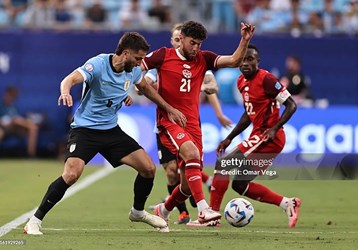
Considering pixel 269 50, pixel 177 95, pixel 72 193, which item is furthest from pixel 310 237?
pixel 269 50

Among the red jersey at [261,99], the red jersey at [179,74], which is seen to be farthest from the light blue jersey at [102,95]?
the red jersey at [261,99]

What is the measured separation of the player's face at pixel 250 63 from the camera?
1155cm

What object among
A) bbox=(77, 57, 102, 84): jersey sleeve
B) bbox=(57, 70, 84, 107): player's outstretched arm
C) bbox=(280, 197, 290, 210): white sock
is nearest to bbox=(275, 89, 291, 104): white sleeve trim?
bbox=(280, 197, 290, 210): white sock

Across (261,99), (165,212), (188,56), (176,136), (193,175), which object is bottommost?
(165,212)

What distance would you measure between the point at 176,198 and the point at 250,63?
6.33ft

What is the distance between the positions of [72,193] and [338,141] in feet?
24.7

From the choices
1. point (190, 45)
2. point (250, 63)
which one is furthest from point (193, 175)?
point (250, 63)

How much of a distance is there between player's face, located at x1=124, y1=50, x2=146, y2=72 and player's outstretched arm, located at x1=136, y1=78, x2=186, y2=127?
0.49 metres

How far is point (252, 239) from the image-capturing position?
973 centimetres

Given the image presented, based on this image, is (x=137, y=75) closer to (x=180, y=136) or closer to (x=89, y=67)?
(x=89, y=67)

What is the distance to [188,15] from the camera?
24797 millimetres

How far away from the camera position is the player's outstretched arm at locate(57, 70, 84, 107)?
9023 mm
